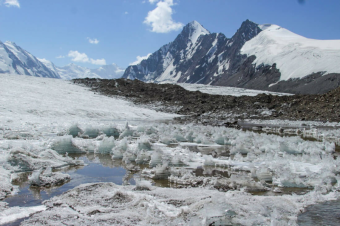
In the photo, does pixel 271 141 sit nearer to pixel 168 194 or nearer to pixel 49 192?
pixel 168 194

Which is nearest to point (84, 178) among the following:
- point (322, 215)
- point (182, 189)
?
point (182, 189)

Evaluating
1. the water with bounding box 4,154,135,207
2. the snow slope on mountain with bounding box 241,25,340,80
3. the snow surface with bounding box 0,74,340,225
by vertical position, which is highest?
the snow slope on mountain with bounding box 241,25,340,80

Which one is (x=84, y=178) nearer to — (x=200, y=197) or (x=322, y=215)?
(x=200, y=197)

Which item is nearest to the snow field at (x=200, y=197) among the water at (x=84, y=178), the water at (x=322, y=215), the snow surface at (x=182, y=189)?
the snow surface at (x=182, y=189)

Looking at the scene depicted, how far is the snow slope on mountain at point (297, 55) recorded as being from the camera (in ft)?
293

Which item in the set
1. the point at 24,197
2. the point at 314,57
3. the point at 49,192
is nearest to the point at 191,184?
the point at 49,192

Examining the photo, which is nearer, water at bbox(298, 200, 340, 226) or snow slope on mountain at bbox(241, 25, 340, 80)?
water at bbox(298, 200, 340, 226)

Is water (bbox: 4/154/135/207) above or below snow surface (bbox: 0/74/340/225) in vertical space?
below

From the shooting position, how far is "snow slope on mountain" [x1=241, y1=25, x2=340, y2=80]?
8917 centimetres

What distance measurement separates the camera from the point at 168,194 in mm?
4480

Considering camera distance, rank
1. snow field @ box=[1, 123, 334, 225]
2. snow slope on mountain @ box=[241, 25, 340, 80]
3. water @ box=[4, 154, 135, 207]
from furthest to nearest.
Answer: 1. snow slope on mountain @ box=[241, 25, 340, 80]
2. water @ box=[4, 154, 135, 207]
3. snow field @ box=[1, 123, 334, 225]

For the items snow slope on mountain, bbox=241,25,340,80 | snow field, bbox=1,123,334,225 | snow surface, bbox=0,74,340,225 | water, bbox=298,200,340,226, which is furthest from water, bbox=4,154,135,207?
snow slope on mountain, bbox=241,25,340,80

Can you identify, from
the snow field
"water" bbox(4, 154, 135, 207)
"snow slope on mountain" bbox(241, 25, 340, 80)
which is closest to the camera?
the snow field

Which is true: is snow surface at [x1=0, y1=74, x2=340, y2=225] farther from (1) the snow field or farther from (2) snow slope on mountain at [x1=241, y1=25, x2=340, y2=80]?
(2) snow slope on mountain at [x1=241, y1=25, x2=340, y2=80]
